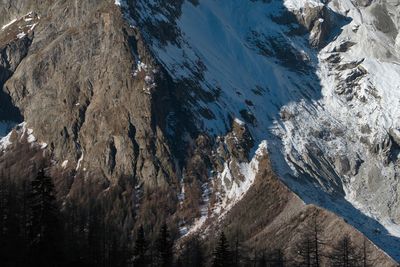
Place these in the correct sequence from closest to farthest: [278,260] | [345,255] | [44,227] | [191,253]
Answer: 1. [44,227]
2. [345,255]
3. [278,260]
4. [191,253]

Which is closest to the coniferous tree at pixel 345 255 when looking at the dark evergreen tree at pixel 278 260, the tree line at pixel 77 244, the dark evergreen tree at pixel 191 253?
the tree line at pixel 77 244

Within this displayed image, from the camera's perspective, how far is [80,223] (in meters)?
130

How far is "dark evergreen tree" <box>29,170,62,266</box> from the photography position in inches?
2825

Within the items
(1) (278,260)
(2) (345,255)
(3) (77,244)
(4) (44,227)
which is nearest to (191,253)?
(1) (278,260)

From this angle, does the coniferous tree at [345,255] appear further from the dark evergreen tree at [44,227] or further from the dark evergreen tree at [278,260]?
the dark evergreen tree at [278,260]

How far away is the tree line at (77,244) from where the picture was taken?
238 ft

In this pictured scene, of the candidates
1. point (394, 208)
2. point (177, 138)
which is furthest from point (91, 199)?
point (394, 208)

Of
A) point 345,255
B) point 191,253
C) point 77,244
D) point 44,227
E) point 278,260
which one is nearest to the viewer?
point 44,227

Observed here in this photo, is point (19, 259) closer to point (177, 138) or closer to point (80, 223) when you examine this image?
point (80, 223)

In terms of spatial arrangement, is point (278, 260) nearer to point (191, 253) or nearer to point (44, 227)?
point (191, 253)

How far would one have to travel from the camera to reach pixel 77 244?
10975 cm

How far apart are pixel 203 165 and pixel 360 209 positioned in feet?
117

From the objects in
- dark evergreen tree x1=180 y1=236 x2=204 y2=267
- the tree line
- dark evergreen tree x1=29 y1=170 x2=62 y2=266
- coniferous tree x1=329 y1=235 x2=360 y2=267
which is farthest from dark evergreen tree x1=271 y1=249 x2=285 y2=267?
dark evergreen tree x1=29 y1=170 x2=62 y2=266

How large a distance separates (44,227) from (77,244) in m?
38.4
